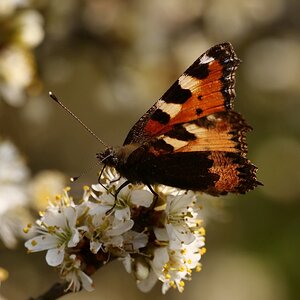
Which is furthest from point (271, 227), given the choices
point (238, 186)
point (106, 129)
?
point (238, 186)

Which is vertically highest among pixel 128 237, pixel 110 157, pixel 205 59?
pixel 205 59

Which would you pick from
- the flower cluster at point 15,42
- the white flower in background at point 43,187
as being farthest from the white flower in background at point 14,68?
the white flower in background at point 43,187

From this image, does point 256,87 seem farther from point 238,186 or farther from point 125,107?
point 238,186

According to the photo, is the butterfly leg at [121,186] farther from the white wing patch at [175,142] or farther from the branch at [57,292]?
the branch at [57,292]

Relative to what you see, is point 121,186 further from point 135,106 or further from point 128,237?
point 135,106

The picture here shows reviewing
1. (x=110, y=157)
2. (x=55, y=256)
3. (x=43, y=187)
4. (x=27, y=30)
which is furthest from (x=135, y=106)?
(x=55, y=256)

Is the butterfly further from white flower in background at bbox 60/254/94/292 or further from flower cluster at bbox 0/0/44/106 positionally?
flower cluster at bbox 0/0/44/106
